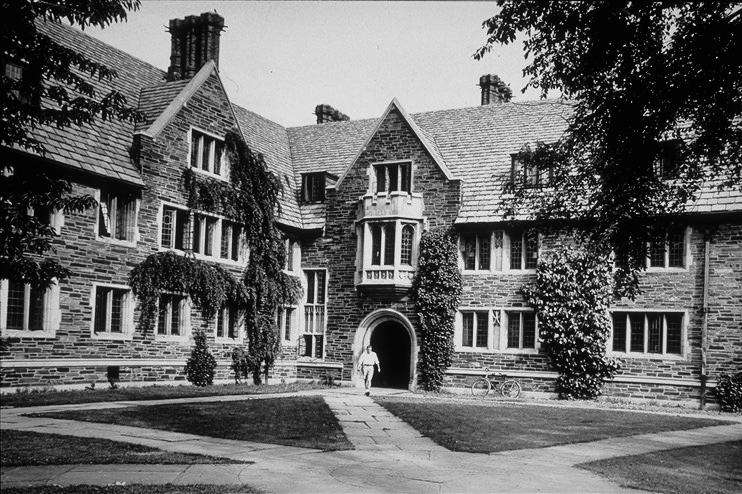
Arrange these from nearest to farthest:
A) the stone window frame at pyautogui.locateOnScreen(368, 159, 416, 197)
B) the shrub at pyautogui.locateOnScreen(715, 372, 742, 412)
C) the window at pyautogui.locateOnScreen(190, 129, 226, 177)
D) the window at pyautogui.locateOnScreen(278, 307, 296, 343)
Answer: the shrub at pyautogui.locateOnScreen(715, 372, 742, 412), the window at pyautogui.locateOnScreen(190, 129, 226, 177), the stone window frame at pyautogui.locateOnScreen(368, 159, 416, 197), the window at pyautogui.locateOnScreen(278, 307, 296, 343)

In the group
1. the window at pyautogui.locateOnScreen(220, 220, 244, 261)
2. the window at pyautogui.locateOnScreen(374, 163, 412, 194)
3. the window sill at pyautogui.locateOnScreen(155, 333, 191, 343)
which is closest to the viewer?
the window sill at pyautogui.locateOnScreen(155, 333, 191, 343)

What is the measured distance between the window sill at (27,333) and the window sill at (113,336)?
1383 mm

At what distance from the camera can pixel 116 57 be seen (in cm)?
2572

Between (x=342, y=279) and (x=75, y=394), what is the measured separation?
12289mm

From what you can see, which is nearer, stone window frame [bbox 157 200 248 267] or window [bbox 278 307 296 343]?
stone window frame [bbox 157 200 248 267]

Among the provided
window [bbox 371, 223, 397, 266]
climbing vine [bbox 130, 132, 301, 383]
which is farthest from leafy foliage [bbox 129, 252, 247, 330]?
window [bbox 371, 223, 397, 266]

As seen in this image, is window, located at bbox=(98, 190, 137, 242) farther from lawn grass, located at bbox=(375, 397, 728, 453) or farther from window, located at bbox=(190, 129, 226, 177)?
lawn grass, located at bbox=(375, 397, 728, 453)

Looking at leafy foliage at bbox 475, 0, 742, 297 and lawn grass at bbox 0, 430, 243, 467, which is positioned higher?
leafy foliage at bbox 475, 0, 742, 297

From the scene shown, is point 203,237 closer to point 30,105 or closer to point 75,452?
point 30,105

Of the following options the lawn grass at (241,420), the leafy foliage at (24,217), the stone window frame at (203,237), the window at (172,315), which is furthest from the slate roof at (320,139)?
the leafy foliage at (24,217)

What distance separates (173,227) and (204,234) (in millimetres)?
1416

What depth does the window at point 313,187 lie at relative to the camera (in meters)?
29.6

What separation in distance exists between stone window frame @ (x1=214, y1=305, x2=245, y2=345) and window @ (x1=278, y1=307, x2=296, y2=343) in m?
2.56

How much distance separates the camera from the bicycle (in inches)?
957
